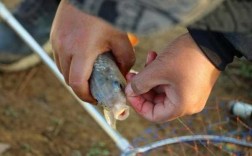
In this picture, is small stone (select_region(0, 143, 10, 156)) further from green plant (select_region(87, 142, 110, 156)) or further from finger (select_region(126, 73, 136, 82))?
finger (select_region(126, 73, 136, 82))

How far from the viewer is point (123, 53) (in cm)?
103

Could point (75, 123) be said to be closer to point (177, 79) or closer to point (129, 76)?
point (129, 76)

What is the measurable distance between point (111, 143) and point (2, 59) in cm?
60

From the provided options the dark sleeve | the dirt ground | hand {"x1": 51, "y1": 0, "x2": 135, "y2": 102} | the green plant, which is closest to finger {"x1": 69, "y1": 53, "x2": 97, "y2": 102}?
hand {"x1": 51, "y1": 0, "x2": 135, "y2": 102}

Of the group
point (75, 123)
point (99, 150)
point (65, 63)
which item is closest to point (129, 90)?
point (65, 63)

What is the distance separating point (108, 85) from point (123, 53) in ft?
0.27

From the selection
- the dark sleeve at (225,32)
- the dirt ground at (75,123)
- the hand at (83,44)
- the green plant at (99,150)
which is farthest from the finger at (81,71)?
the green plant at (99,150)

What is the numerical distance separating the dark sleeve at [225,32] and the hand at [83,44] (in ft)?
0.50

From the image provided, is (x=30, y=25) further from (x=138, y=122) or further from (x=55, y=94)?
(x=138, y=122)

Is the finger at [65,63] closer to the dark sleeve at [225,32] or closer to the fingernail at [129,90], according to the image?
the fingernail at [129,90]

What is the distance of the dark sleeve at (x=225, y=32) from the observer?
786mm

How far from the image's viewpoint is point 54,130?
1984 millimetres

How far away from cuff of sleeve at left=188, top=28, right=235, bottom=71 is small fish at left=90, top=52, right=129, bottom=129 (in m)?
0.16

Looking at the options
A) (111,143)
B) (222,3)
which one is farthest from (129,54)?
(111,143)
